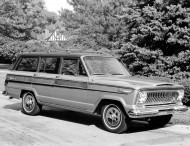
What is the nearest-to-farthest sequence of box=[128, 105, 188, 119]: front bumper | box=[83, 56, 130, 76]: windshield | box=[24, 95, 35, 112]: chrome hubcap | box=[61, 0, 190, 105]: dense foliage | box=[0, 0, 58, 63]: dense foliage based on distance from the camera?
box=[128, 105, 188, 119]: front bumper → box=[83, 56, 130, 76]: windshield → box=[24, 95, 35, 112]: chrome hubcap → box=[61, 0, 190, 105]: dense foliage → box=[0, 0, 58, 63]: dense foliage

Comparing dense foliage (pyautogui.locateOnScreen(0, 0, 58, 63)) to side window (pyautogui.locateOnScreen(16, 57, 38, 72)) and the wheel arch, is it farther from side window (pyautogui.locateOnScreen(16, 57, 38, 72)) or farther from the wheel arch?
the wheel arch

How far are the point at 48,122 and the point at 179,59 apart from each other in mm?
9003

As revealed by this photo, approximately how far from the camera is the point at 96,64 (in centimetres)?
941

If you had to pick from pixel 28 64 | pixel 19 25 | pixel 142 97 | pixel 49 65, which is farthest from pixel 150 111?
pixel 19 25

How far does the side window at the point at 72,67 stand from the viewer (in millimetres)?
9242

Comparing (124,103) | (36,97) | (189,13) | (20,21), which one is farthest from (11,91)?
(20,21)

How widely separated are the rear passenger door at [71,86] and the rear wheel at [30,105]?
102cm

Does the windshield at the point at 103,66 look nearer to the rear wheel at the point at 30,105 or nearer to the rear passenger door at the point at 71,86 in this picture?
the rear passenger door at the point at 71,86

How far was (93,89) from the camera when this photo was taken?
879 cm

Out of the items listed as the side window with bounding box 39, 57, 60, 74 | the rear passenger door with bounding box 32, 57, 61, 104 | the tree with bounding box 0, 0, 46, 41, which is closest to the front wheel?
the rear passenger door with bounding box 32, 57, 61, 104

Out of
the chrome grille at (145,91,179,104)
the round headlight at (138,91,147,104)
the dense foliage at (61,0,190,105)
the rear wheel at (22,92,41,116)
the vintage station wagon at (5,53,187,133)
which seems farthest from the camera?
the dense foliage at (61,0,190,105)

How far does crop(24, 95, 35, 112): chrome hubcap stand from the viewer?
34.9 feet

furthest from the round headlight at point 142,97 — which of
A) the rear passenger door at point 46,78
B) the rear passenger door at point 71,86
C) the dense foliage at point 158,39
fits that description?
the dense foliage at point 158,39

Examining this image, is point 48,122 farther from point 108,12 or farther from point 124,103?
point 108,12
